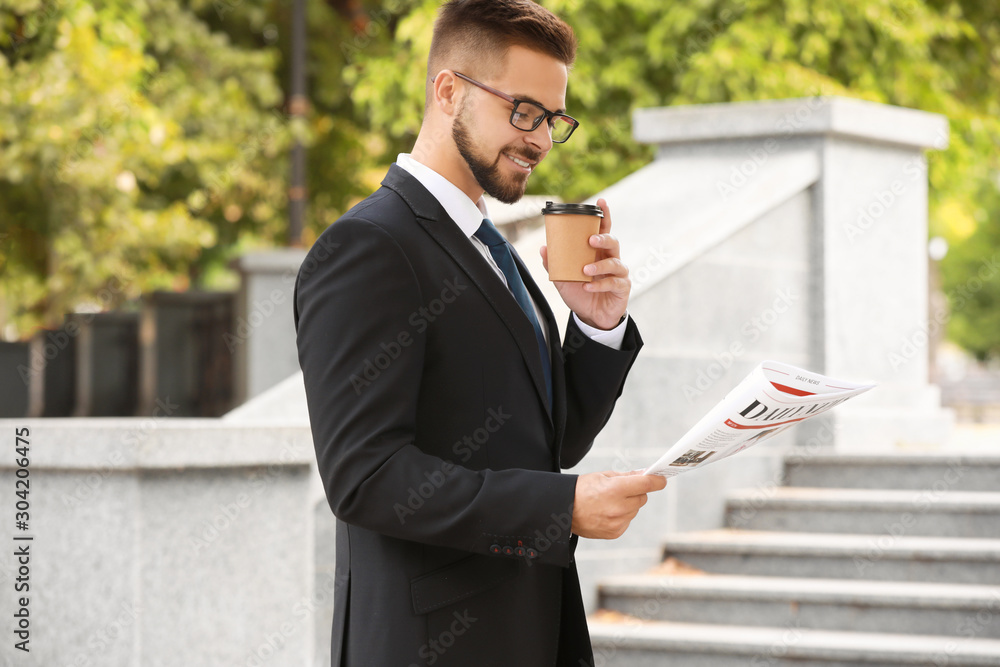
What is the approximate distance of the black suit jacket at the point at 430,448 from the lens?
206 centimetres

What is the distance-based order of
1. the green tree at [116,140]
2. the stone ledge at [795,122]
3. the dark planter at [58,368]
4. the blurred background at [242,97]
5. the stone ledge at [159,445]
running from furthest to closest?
1. the dark planter at [58,368]
2. the green tree at [116,140]
3. the blurred background at [242,97]
4. the stone ledge at [795,122]
5. the stone ledge at [159,445]

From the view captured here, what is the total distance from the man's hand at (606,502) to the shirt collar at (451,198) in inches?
24.7

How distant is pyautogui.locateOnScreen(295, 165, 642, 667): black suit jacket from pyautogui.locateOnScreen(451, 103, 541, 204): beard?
0.11 m

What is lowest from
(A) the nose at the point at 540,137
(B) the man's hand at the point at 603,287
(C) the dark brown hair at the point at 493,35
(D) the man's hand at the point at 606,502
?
(D) the man's hand at the point at 606,502

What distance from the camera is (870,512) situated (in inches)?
227

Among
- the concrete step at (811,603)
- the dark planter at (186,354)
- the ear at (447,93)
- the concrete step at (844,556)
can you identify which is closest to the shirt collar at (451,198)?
the ear at (447,93)

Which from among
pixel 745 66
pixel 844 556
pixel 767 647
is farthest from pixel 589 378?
pixel 745 66

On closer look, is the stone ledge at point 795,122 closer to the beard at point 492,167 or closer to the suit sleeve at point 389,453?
the beard at point 492,167

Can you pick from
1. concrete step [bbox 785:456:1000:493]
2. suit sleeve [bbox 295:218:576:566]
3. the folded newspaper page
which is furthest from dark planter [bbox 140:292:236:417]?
the folded newspaper page

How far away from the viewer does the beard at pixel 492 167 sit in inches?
91.9

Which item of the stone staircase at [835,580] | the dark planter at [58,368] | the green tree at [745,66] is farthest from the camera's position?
the dark planter at [58,368]

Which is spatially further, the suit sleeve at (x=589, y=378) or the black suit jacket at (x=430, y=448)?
the suit sleeve at (x=589, y=378)

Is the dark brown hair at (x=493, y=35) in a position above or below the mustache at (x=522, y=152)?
above

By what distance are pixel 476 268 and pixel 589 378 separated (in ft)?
1.49
